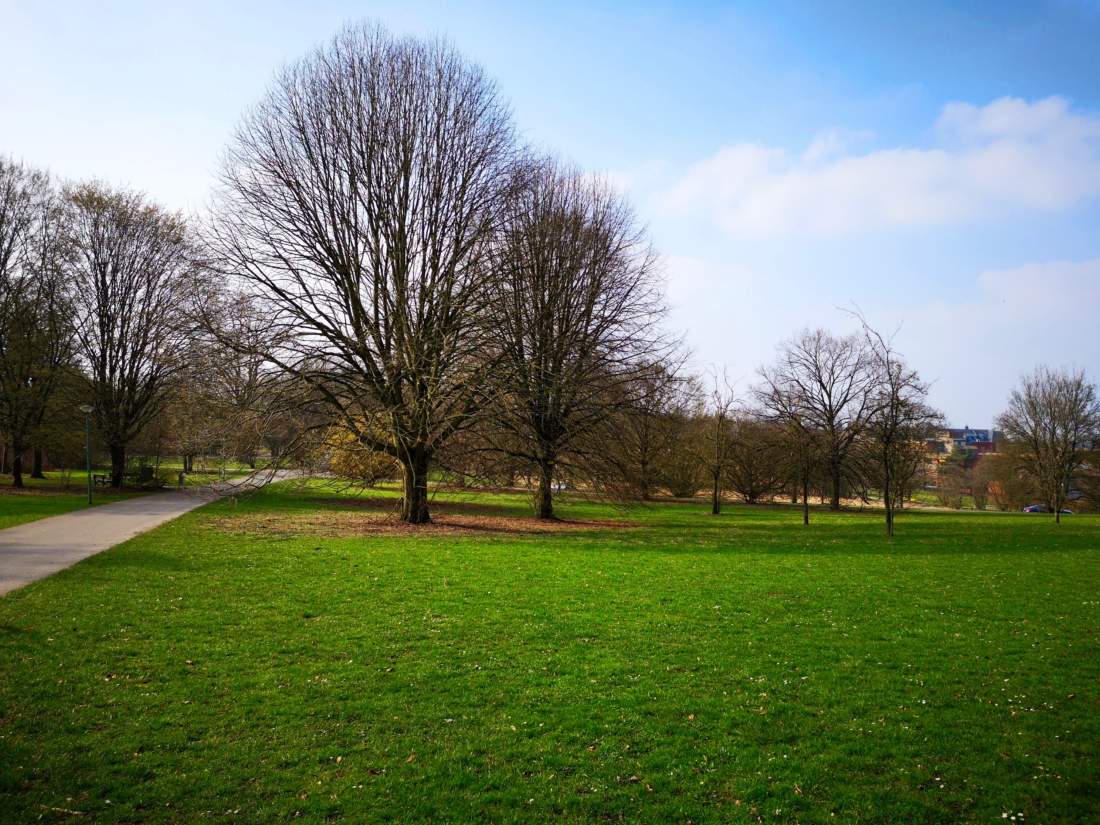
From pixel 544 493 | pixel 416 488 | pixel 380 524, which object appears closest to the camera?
pixel 380 524

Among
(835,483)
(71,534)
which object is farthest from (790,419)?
(71,534)

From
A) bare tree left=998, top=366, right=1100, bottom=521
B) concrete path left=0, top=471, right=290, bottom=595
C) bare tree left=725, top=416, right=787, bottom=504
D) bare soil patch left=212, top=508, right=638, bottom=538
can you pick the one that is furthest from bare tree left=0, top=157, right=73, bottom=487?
bare tree left=998, top=366, right=1100, bottom=521

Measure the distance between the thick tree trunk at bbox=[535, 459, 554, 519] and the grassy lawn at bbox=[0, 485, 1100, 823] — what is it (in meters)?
11.0

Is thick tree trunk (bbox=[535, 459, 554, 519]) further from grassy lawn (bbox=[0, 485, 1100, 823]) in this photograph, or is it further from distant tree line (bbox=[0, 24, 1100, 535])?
grassy lawn (bbox=[0, 485, 1100, 823])

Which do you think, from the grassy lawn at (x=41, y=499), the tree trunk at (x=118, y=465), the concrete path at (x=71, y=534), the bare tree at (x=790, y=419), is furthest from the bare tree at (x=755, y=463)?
the tree trunk at (x=118, y=465)

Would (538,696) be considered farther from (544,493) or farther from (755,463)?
(755,463)

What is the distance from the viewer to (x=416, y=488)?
73.8ft

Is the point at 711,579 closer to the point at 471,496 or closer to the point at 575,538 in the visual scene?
the point at 575,538

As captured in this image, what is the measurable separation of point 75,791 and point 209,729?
1.11 meters

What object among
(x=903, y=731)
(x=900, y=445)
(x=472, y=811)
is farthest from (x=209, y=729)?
(x=900, y=445)

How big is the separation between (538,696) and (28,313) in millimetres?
39508

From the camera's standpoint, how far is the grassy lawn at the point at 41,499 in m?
21.6

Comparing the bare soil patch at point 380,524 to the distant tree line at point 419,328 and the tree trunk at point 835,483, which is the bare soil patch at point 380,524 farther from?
the tree trunk at point 835,483

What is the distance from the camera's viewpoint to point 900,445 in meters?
27.6
